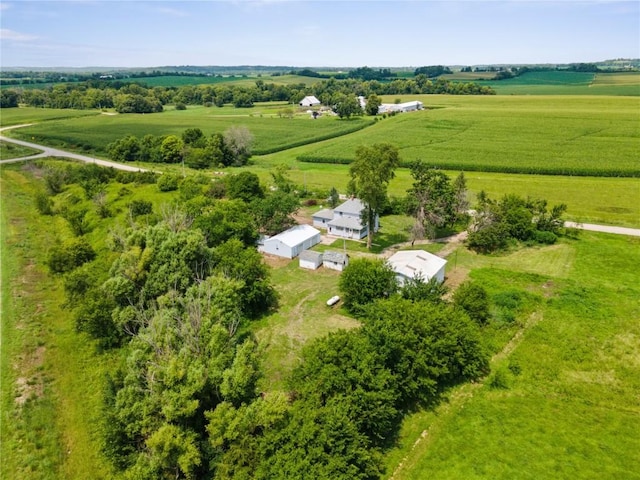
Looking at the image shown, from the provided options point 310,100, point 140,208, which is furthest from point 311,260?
point 310,100

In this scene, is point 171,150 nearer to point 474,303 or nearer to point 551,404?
point 474,303

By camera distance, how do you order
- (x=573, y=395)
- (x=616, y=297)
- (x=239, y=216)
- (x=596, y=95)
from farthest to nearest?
1. (x=596, y=95)
2. (x=239, y=216)
3. (x=616, y=297)
4. (x=573, y=395)

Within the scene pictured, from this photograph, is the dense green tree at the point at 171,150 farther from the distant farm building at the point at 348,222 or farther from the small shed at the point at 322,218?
the distant farm building at the point at 348,222

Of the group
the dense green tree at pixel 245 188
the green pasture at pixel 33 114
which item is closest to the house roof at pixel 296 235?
the dense green tree at pixel 245 188

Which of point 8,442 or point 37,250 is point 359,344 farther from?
point 37,250

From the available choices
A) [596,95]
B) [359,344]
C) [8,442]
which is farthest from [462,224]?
[596,95]

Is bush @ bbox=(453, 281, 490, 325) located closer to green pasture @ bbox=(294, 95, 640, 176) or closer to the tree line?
green pasture @ bbox=(294, 95, 640, 176)
